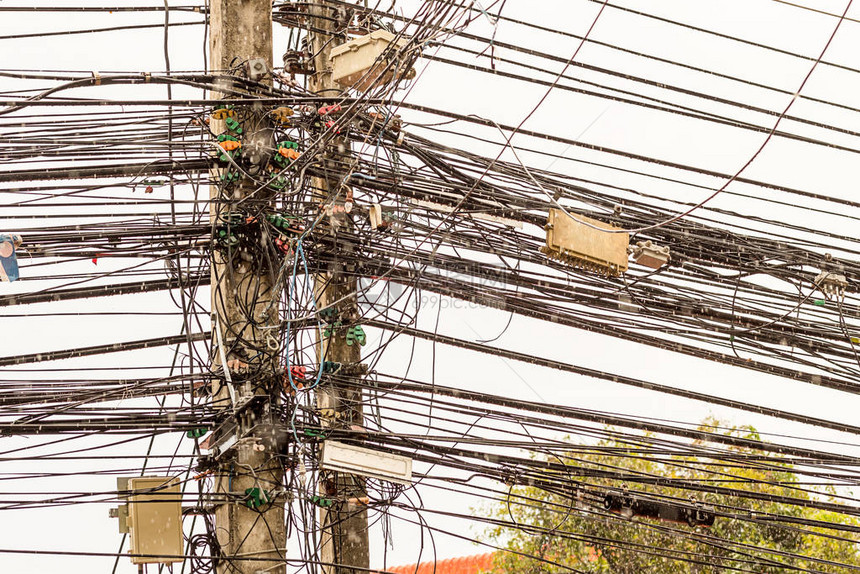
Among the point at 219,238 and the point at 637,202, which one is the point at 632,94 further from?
the point at 219,238

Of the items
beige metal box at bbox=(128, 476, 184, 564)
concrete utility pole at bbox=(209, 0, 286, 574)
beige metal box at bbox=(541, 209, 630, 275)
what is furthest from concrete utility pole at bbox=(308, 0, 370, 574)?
beige metal box at bbox=(541, 209, 630, 275)

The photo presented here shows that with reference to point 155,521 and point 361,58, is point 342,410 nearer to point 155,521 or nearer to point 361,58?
point 155,521

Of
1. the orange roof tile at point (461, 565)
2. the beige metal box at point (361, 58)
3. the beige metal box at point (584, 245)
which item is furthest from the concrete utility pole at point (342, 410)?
the orange roof tile at point (461, 565)

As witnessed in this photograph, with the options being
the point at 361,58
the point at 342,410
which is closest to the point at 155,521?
the point at 342,410

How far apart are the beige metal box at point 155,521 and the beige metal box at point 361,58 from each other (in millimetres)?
2471

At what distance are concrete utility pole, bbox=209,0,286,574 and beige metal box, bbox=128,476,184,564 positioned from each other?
1.06ft

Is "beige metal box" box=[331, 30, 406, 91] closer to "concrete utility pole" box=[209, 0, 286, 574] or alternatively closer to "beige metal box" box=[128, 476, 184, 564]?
"concrete utility pole" box=[209, 0, 286, 574]

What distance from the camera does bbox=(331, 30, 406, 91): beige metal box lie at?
5.43 metres

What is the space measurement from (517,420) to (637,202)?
5.66 ft

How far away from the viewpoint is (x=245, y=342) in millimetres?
5191

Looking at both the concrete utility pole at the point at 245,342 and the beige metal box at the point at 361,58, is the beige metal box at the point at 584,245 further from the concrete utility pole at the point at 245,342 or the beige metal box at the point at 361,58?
the concrete utility pole at the point at 245,342

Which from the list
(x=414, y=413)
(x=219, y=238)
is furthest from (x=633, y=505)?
(x=219, y=238)

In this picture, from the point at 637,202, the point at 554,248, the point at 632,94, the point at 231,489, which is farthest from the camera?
the point at 632,94

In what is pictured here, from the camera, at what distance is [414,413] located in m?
6.40
